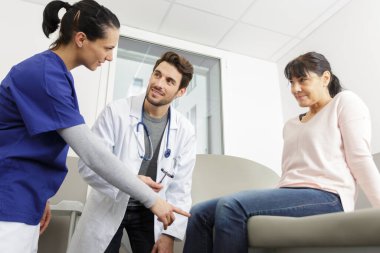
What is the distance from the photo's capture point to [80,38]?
37.3 inches

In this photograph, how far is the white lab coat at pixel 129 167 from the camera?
112cm

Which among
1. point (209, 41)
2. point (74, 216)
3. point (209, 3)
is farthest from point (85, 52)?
point (209, 41)

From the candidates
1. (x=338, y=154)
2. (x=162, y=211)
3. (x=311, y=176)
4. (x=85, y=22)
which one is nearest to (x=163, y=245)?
(x=162, y=211)

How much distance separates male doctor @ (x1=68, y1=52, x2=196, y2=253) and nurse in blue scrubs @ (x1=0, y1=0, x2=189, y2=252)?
234 mm

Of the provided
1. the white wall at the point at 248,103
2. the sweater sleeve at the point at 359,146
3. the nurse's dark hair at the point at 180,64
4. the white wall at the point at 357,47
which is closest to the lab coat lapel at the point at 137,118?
the nurse's dark hair at the point at 180,64

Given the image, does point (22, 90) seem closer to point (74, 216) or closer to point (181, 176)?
point (181, 176)

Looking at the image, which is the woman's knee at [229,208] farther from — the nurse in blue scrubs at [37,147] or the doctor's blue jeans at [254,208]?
the nurse in blue scrubs at [37,147]

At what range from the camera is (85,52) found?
37.8 inches

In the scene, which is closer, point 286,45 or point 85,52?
point 85,52

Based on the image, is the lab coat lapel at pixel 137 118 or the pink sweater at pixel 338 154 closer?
the pink sweater at pixel 338 154

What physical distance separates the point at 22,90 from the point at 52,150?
0.55 ft

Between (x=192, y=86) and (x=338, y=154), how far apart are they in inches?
73.7

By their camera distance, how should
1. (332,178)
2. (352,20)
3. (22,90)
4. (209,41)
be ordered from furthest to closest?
(209,41)
(352,20)
(332,178)
(22,90)

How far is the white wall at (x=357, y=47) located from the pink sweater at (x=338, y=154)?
3.34ft
